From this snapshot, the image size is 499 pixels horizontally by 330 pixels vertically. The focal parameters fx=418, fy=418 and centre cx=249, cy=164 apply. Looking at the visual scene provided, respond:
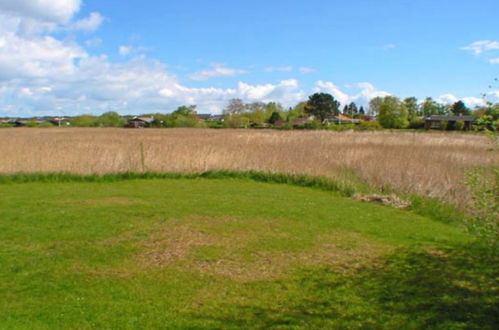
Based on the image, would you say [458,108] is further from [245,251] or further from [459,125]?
[245,251]

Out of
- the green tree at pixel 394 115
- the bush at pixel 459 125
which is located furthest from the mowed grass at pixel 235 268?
the green tree at pixel 394 115

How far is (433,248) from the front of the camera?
7574 mm

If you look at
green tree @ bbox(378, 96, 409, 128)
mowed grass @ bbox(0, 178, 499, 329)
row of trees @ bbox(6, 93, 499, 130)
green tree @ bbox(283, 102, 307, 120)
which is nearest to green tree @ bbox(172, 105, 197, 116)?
row of trees @ bbox(6, 93, 499, 130)

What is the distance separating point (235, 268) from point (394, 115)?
7552 cm

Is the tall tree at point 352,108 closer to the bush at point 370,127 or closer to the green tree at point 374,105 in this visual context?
the green tree at point 374,105

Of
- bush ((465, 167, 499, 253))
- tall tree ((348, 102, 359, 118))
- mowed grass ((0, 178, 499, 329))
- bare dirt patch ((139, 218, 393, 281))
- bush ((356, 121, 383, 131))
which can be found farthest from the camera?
tall tree ((348, 102, 359, 118))

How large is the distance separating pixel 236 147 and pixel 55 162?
781cm

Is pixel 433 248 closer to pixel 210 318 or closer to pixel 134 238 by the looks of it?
pixel 210 318

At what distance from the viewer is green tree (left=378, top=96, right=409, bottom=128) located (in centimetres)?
7588

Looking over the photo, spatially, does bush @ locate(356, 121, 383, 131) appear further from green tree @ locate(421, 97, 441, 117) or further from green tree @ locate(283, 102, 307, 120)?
green tree @ locate(283, 102, 307, 120)

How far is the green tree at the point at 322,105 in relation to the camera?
107 metres

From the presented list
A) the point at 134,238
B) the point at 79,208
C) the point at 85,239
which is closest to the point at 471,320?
the point at 134,238

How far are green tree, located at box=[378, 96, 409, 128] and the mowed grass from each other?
2732 inches

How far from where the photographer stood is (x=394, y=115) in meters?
76.3
